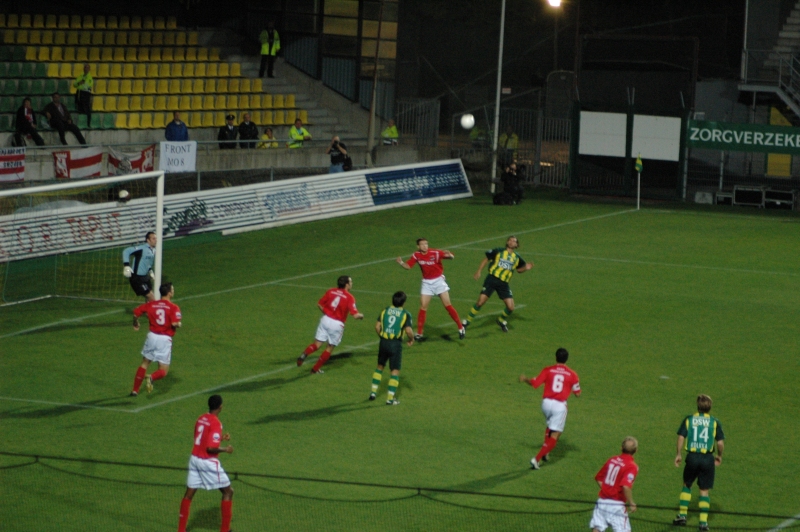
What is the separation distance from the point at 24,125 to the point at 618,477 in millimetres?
26182

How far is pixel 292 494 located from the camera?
44.3 ft

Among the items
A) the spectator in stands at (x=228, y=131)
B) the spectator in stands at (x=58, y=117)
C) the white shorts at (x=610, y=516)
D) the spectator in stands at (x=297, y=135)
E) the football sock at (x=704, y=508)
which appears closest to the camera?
the white shorts at (x=610, y=516)

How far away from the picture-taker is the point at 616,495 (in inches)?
462

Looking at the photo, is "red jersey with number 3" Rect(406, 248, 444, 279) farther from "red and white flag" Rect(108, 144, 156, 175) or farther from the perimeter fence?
"red and white flag" Rect(108, 144, 156, 175)

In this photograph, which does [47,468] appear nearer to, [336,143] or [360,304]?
[360,304]

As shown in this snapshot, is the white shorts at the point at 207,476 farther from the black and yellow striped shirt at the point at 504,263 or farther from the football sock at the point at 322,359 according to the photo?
the black and yellow striped shirt at the point at 504,263

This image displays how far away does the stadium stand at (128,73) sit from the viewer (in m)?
37.4

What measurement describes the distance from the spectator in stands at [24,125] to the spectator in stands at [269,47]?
39.1 ft

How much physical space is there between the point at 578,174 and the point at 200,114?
1367 cm

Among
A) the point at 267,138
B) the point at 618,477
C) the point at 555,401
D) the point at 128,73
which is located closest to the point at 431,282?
the point at 555,401

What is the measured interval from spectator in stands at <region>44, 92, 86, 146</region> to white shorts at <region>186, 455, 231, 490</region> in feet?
80.7

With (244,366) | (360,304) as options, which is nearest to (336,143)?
(360,304)

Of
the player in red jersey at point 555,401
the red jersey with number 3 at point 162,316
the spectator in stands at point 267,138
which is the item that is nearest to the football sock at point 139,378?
the red jersey with number 3 at point 162,316

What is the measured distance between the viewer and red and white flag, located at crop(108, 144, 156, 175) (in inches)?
1272
